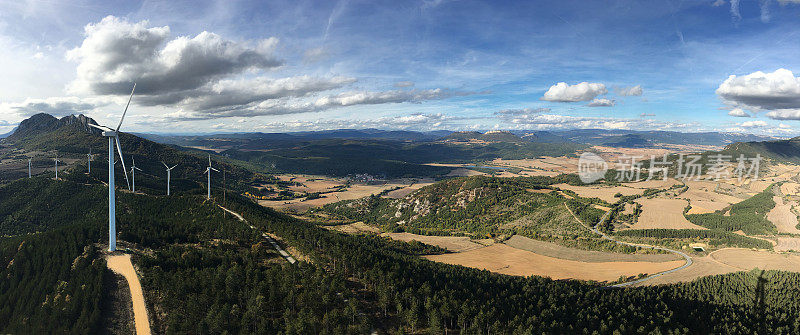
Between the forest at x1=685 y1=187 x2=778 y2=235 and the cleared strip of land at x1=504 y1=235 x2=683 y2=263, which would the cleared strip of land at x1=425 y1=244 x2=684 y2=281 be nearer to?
the cleared strip of land at x1=504 y1=235 x2=683 y2=263

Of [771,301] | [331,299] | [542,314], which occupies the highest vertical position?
[331,299]

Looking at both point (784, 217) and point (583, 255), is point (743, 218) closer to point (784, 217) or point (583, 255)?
point (784, 217)

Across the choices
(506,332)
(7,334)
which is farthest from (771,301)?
(7,334)

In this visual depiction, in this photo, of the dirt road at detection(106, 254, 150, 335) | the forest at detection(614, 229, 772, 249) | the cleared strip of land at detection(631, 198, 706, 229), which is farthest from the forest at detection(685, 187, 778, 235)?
the dirt road at detection(106, 254, 150, 335)

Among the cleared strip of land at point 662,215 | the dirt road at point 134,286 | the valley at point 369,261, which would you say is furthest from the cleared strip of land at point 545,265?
the dirt road at point 134,286

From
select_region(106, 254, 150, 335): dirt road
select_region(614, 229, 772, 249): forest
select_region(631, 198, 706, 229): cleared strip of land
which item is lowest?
select_region(614, 229, 772, 249): forest

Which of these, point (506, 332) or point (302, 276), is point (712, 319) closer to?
point (506, 332)

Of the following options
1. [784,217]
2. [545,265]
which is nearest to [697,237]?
[784,217]

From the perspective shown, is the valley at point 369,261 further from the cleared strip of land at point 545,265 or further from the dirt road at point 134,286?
the cleared strip of land at point 545,265

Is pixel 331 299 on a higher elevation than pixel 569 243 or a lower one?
higher
